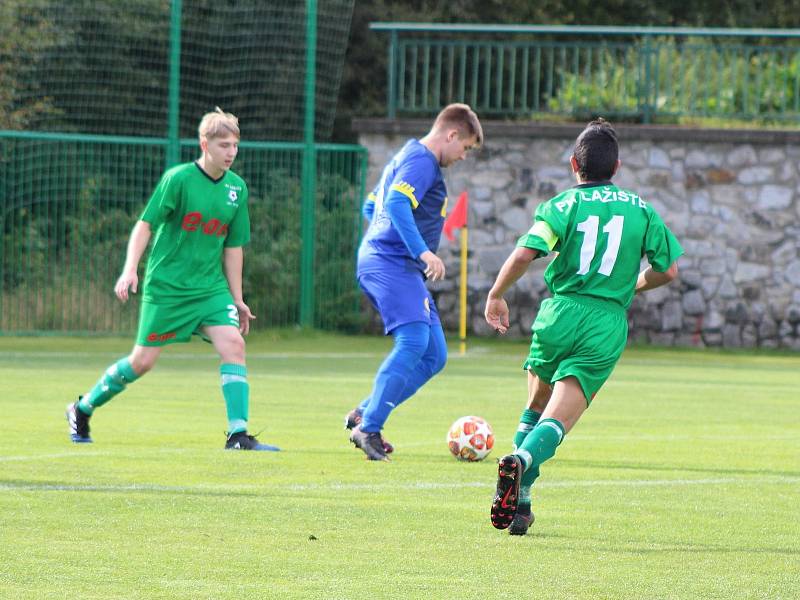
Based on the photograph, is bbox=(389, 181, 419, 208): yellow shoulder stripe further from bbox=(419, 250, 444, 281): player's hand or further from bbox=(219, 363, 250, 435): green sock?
bbox=(219, 363, 250, 435): green sock

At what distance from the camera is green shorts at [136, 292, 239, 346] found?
9305 millimetres

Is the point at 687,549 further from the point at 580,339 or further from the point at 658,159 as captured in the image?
the point at 658,159

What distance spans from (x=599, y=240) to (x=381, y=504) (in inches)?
61.2

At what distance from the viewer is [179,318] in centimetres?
930

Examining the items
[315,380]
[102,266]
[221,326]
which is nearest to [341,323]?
[102,266]

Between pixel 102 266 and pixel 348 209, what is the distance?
3.60m

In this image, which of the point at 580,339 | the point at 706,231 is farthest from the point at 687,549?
the point at 706,231

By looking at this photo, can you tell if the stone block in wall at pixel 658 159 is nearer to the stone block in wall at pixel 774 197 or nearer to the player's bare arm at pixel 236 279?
the stone block in wall at pixel 774 197

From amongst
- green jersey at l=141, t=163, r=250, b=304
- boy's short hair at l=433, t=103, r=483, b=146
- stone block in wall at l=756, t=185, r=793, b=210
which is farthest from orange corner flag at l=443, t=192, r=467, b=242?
boy's short hair at l=433, t=103, r=483, b=146

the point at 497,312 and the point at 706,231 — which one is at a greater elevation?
the point at 497,312

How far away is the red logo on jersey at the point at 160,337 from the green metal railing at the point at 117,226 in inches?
453

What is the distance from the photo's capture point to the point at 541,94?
2909 cm

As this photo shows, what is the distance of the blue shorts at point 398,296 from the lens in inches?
352

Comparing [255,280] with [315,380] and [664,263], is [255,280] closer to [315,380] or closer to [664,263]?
[315,380]
